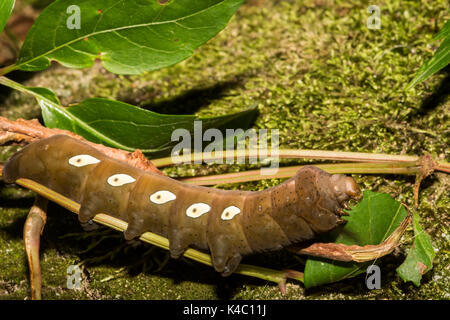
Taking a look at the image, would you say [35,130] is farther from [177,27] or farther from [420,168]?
[420,168]

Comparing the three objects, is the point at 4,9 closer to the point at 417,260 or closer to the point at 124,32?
the point at 124,32

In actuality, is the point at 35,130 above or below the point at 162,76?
below

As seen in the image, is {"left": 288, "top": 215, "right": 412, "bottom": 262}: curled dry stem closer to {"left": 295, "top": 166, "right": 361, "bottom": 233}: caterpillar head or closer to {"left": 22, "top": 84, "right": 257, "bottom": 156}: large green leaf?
{"left": 295, "top": 166, "right": 361, "bottom": 233}: caterpillar head

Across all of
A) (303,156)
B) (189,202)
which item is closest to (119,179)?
(189,202)

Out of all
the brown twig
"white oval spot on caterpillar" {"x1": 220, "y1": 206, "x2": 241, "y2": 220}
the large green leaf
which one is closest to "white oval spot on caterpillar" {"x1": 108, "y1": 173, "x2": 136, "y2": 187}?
the brown twig

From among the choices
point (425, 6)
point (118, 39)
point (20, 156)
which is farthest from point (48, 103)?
point (425, 6)

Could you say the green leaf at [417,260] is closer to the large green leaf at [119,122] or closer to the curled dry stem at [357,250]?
the curled dry stem at [357,250]
